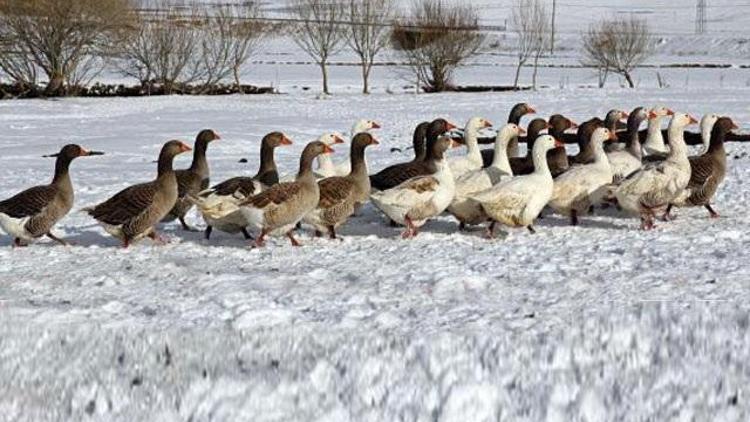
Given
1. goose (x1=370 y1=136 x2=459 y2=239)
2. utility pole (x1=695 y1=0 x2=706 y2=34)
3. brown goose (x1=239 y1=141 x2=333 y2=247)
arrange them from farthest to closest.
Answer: utility pole (x1=695 y1=0 x2=706 y2=34) < goose (x1=370 y1=136 x2=459 y2=239) < brown goose (x1=239 y1=141 x2=333 y2=247)

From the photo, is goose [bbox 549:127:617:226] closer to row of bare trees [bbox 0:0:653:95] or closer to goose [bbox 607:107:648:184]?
goose [bbox 607:107:648:184]

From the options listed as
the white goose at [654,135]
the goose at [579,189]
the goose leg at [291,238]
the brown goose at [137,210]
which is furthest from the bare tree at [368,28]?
the brown goose at [137,210]

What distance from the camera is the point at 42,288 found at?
863 centimetres

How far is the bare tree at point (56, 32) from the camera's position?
2037 inches

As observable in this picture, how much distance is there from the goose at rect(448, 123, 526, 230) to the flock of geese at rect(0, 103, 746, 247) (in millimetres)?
13

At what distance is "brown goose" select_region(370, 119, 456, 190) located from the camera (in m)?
11.5

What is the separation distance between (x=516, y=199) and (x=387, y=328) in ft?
12.0

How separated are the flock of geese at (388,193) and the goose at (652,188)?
12 millimetres

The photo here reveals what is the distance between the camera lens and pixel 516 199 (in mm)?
10344

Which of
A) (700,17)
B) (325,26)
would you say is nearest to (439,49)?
(325,26)

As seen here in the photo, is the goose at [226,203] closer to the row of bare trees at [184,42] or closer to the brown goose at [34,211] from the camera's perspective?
the brown goose at [34,211]

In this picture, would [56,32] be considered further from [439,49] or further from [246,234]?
[246,234]

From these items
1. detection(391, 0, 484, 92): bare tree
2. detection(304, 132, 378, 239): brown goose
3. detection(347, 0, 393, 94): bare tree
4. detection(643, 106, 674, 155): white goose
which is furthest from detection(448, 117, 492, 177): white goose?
detection(347, 0, 393, 94): bare tree

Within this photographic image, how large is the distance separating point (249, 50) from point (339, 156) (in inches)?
1523
